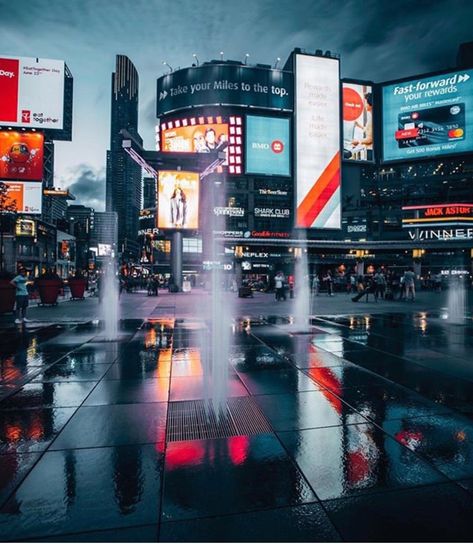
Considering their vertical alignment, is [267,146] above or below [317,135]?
below

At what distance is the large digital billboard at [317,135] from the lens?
182ft

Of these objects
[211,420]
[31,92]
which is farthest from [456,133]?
[211,420]

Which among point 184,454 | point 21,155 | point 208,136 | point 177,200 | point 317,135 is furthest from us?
point 208,136

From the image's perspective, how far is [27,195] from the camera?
4175 centimetres

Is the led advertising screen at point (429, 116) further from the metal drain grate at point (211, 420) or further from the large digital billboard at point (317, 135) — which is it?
the metal drain grate at point (211, 420)

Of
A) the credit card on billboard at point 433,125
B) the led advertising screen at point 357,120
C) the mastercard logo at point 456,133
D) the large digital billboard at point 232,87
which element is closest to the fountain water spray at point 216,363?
the credit card on billboard at point 433,125

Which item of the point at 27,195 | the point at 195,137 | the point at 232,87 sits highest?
the point at 232,87

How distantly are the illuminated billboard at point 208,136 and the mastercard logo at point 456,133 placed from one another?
101 feet

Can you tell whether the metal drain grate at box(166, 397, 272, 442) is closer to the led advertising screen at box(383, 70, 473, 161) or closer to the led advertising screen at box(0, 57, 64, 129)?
the led advertising screen at box(0, 57, 64, 129)

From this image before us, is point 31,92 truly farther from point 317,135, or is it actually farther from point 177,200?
point 317,135

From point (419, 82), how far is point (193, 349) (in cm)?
5675

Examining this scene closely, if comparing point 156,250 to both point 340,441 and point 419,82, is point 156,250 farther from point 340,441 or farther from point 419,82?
point 340,441

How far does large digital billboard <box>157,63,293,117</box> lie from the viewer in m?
65.6

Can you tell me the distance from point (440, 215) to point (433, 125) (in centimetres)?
1453
